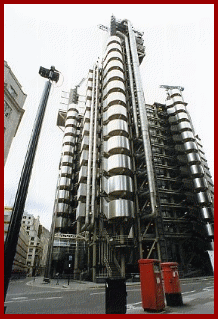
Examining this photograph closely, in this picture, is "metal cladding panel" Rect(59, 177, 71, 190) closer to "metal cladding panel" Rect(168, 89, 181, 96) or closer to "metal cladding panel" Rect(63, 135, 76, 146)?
"metal cladding panel" Rect(63, 135, 76, 146)

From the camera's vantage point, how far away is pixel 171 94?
181 feet

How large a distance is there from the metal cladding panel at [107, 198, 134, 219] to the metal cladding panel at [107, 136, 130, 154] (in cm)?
875

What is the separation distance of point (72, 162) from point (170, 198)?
24.0 m

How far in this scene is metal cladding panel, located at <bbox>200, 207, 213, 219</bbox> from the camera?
37481 mm

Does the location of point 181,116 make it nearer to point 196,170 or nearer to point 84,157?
point 196,170

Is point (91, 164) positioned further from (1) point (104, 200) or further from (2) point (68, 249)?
(2) point (68, 249)

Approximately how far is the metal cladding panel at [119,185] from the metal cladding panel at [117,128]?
8731 mm

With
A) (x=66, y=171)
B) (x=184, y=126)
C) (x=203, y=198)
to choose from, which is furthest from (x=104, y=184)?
(x=184, y=126)

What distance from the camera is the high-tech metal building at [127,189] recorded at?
101ft

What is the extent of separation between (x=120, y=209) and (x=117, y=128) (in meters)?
14.3

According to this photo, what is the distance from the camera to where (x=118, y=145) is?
34625 millimetres

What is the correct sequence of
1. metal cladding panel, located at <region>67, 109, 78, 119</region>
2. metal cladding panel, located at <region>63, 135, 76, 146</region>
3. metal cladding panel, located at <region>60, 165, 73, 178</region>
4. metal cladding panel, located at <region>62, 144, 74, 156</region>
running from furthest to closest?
1. metal cladding panel, located at <region>67, 109, 78, 119</region>
2. metal cladding panel, located at <region>63, 135, 76, 146</region>
3. metal cladding panel, located at <region>62, 144, 74, 156</region>
4. metal cladding panel, located at <region>60, 165, 73, 178</region>

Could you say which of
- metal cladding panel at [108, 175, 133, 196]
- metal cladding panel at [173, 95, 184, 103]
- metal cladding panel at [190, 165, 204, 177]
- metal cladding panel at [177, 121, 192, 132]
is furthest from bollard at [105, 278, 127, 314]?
metal cladding panel at [173, 95, 184, 103]

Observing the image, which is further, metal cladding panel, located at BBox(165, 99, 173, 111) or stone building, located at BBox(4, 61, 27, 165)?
metal cladding panel, located at BBox(165, 99, 173, 111)
